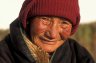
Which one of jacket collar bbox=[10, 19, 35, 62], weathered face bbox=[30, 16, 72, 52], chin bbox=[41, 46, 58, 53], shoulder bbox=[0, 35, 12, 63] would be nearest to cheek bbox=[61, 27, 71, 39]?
weathered face bbox=[30, 16, 72, 52]

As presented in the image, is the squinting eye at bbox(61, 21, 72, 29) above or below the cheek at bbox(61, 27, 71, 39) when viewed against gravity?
above

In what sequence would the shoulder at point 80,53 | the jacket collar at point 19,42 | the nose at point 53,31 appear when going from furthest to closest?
the shoulder at point 80,53, the jacket collar at point 19,42, the nose at point 53,31

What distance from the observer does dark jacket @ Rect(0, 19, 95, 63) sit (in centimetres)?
476

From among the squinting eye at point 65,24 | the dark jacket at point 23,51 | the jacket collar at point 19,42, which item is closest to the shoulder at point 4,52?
the dark jacket at point 23,51

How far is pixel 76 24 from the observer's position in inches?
187

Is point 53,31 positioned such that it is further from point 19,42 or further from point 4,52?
point 4,52

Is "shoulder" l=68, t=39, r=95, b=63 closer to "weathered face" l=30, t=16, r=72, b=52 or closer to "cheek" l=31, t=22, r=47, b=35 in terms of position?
"weathered face" l=30, t=16, r=72, b=52

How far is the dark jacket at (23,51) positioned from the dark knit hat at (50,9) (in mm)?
129

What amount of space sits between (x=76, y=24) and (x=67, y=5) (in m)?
0.17

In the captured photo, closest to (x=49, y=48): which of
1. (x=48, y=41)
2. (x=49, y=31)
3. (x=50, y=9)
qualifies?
(x=48, y=41)

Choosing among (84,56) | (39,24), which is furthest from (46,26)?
(84,56)

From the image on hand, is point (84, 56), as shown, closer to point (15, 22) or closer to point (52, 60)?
point (52, 60)

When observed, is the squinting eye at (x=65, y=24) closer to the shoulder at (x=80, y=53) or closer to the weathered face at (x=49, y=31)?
the weathered face at (x=49, y=31)

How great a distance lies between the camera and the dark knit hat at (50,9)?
4.67 meters
